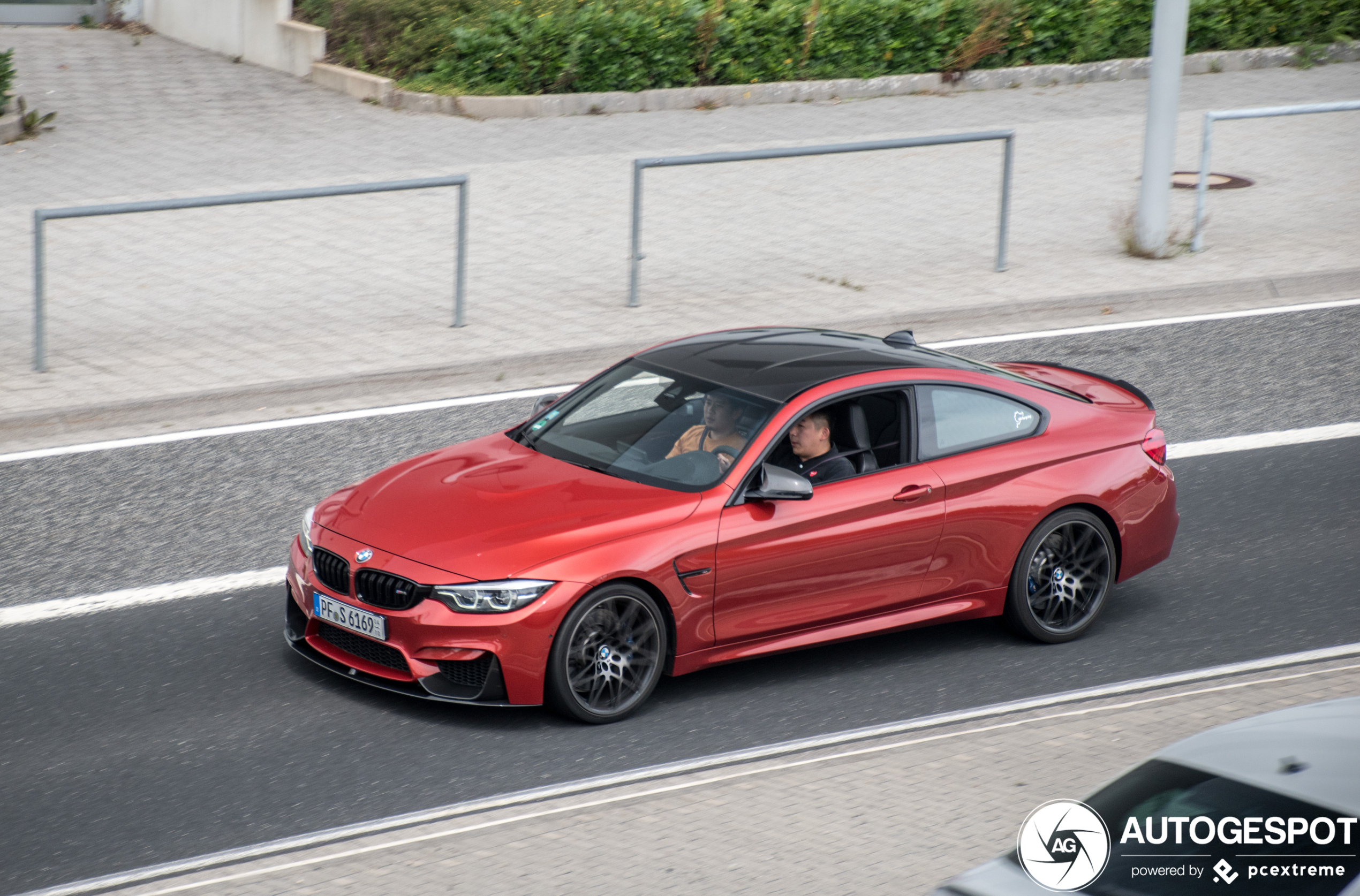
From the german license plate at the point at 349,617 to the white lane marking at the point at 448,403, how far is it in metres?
2.68

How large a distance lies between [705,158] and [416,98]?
8.46m

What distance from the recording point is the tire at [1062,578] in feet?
25.7

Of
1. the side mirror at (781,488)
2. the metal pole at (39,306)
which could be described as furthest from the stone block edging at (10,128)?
the side mirror at (781,488)

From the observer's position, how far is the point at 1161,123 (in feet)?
48.3

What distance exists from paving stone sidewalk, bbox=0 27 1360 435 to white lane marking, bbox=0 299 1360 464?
297mm

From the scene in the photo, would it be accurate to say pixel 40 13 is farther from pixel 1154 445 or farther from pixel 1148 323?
pixel 1154 445

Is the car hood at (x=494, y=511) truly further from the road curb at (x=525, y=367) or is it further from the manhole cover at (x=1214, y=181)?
the manhole cover at (x=1214, y=181)

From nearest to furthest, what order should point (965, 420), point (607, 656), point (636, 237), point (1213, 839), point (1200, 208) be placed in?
point (1213, 839) < point (607, 656) < point (965, 420) < point (636, 237) < point (1200, 208)

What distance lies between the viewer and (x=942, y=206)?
15.7 m

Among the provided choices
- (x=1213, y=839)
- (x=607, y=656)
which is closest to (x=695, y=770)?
(x=607, y=656)

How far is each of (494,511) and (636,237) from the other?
6.49 m

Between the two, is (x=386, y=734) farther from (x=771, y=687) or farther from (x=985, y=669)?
(x=985, y=669)

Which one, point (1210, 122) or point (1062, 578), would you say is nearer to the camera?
point (1062, 578)

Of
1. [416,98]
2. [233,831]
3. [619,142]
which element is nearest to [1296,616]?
[233,831]
